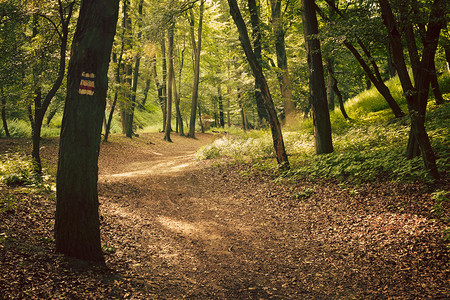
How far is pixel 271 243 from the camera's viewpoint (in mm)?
5348

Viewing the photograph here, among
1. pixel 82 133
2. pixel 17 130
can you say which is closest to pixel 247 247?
pixel 82 133

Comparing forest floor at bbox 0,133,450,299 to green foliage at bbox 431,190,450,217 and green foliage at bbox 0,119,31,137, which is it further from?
green foliage at bbox 0,119,31,137

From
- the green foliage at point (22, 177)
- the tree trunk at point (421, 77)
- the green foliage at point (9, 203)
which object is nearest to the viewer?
the green foliage at point (9, 203)

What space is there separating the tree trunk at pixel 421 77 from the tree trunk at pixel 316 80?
124 inches

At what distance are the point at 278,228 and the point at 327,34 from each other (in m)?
4.84

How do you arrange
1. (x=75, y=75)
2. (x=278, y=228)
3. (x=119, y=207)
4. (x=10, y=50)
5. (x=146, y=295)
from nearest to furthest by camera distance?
1. (x=146, y=295)
2. (x=75, y=75)
3. (x=278, y=228)
4. (x=119, y=207)
5. (x=10, y=50)

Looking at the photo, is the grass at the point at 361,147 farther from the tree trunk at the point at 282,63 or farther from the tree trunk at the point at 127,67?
the tree trunk at the point at 127,67

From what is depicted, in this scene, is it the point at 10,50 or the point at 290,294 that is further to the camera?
the point at 10,50

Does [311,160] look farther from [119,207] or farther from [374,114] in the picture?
[119,207]

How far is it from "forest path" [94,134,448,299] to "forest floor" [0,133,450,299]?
0.9 inches

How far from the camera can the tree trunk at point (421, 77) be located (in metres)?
5.30

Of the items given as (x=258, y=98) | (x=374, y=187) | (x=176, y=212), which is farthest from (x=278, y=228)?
(x=258, y=98)

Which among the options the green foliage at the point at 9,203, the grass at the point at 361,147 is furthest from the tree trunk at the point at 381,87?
the green foliage at the point at 9,203

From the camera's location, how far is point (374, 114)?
11.9 m
